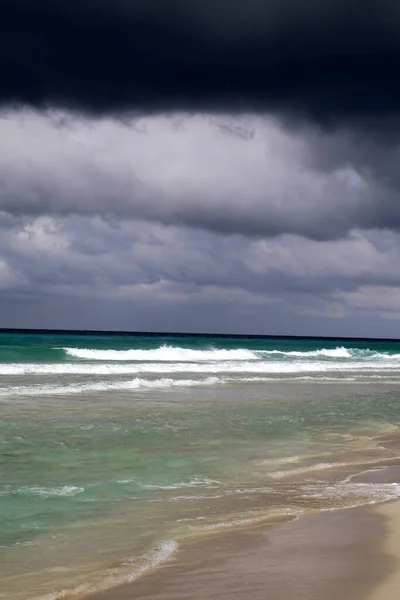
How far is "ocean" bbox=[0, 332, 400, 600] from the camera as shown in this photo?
6531mm

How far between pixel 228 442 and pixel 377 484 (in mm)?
3733

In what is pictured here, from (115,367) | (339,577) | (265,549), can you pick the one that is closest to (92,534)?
(265,549)

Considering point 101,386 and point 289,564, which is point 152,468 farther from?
point 101,386

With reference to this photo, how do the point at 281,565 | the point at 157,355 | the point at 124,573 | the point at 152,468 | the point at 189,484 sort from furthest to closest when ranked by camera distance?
the point at 157,355, the point at 152,468, the point at 189,484, the point at 281,565, the point at 124,573

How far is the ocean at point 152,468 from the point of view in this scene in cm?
653

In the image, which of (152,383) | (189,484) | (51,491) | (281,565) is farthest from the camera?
(152,383)

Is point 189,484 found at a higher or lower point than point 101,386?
lower

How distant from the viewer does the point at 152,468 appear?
1051cm

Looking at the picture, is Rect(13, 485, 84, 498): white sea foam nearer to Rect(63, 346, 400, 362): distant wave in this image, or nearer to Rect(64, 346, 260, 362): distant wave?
Rect(63, 346, 400, 362): distant wave

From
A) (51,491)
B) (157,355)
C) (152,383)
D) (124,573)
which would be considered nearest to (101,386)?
(152,383)

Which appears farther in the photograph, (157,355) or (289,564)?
(157,355)

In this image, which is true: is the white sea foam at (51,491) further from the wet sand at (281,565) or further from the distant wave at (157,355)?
the distant wave at (157,355)

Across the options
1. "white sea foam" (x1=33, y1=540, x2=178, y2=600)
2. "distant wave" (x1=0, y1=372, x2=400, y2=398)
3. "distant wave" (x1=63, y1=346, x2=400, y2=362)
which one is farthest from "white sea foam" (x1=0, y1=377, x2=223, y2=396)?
"distant wave" (x1=63, y1=346, x2=400, y2=362)

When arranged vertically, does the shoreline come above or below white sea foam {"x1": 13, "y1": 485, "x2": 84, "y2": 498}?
above
